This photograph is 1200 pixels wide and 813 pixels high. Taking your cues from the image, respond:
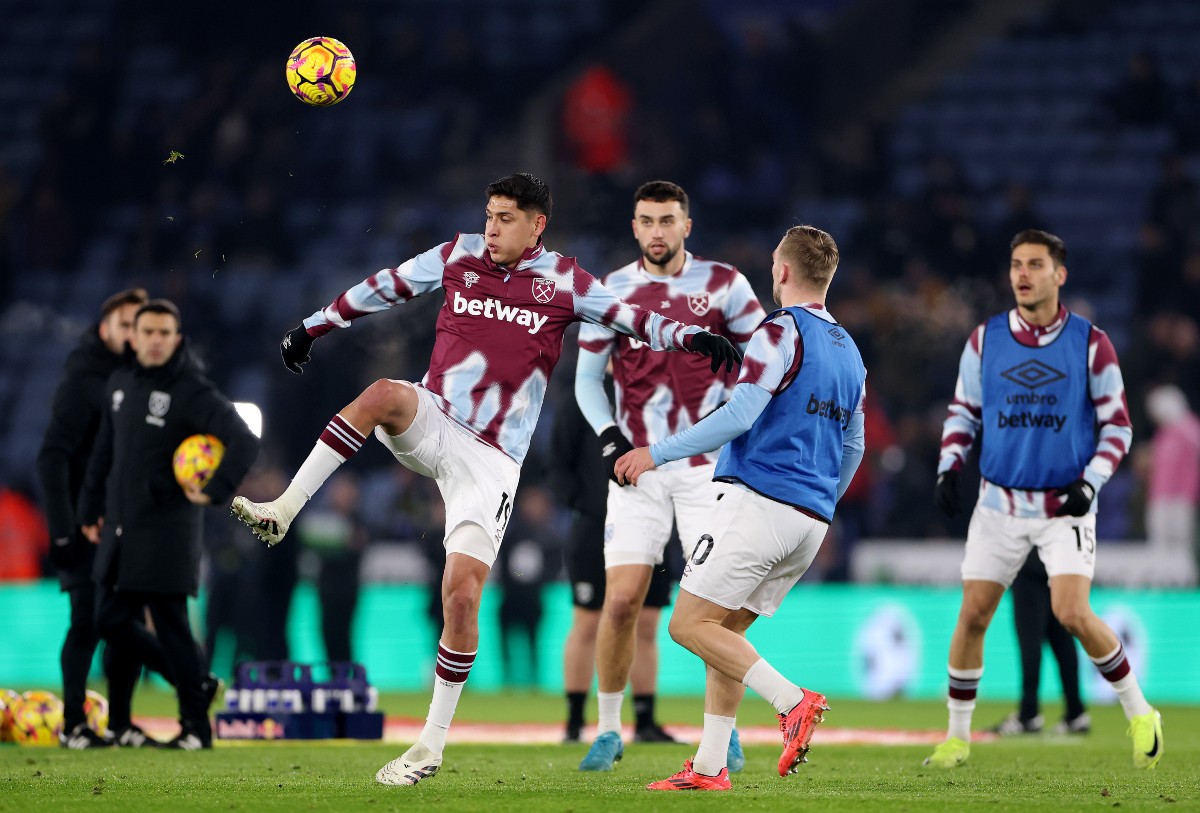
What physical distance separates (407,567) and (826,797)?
10.6 metres

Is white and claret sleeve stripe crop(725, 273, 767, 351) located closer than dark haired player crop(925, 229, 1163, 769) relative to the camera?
No

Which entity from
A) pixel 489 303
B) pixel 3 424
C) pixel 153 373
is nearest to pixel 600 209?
pixel 3 424

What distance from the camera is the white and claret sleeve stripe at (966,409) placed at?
8.57 metres

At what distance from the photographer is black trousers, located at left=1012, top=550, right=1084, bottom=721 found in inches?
416

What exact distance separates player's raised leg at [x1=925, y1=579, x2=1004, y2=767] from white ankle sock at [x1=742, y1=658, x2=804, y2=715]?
6.89ft

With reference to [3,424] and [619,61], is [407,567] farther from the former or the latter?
[619,61]

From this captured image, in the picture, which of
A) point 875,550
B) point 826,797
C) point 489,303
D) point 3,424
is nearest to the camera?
point 826,797

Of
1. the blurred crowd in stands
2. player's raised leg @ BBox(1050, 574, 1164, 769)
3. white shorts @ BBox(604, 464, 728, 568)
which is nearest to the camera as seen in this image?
player's raised leg @ BBox(1050, 574, 1164, 769)

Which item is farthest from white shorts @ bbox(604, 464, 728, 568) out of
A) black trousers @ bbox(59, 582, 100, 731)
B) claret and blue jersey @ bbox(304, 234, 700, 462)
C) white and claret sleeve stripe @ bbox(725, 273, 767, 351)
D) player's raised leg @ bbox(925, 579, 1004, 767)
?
black trousers @ bbox(59, 582, 100, 731)

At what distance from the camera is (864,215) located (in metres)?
20.4

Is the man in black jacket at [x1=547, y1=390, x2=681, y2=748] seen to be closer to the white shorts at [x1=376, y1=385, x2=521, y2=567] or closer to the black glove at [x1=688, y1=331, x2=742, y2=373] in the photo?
the white shorts at [x1=376, y1=385, x2=521, y2=567]

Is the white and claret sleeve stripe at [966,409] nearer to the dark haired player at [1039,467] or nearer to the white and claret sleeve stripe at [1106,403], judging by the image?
the dark haired player at [1039,467]

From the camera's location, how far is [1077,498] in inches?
315

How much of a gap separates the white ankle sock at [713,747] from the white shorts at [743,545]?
1.60ft
